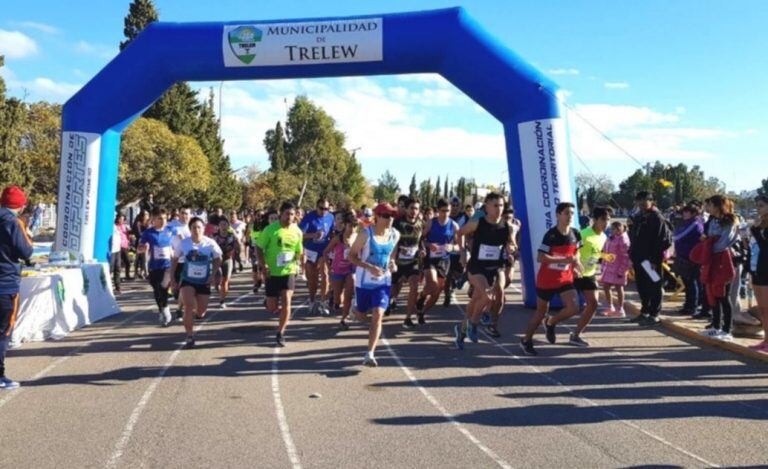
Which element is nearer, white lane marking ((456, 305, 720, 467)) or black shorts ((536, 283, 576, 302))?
white lane marking ((456, 305, 720, 467))

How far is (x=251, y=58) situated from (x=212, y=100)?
4406 centimetres

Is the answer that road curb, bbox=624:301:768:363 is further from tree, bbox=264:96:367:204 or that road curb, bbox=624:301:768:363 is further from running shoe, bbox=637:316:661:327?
tree, bbox=264:96:367:204

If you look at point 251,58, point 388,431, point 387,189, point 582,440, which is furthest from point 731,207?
point 387,189

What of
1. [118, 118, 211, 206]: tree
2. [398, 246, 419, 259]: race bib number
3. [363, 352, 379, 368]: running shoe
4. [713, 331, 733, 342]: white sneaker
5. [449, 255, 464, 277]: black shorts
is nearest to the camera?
[363, 352, 379, 368]: running shoe

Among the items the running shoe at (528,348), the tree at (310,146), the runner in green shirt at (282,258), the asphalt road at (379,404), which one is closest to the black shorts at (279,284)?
the runner in green shirt at (282,258)

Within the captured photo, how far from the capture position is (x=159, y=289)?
31.9 feet

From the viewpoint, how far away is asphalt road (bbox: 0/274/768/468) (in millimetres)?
4379

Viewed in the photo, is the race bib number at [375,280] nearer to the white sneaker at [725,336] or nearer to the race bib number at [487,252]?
the race bib number at [487,252]

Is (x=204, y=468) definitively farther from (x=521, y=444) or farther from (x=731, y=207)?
(x=731, y=207)

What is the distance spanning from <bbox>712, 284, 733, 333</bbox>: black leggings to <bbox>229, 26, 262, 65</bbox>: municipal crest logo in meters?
8.47

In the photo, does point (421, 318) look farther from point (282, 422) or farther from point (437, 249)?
point (282, 422)

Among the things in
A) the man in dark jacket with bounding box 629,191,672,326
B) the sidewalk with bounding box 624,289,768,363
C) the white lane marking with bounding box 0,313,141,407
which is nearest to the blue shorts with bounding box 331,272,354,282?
the white lane marking with bounding box 0,313,141,407

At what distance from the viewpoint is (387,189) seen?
108 metres

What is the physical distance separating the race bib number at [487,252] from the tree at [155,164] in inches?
1207
